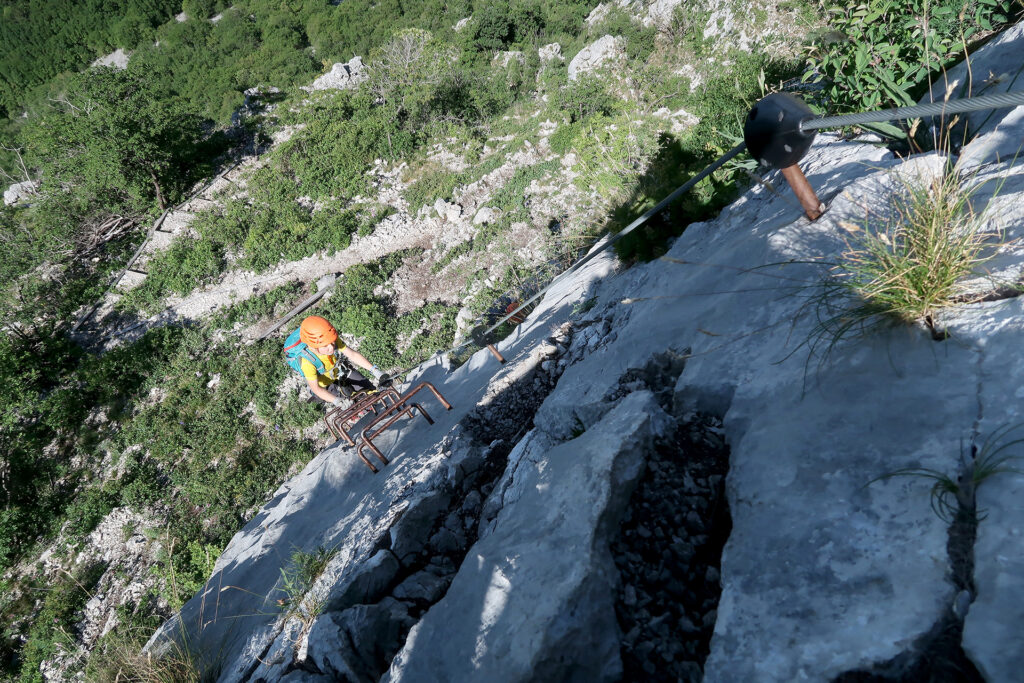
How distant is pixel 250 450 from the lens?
37.2 ft

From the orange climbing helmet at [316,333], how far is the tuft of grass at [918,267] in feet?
18.9

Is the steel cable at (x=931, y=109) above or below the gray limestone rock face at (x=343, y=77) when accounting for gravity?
below

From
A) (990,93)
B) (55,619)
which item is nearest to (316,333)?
(990,93)

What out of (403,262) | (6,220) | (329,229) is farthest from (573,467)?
(6,220)

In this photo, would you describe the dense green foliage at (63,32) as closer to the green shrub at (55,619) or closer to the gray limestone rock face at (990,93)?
the green shrub at (55,619)

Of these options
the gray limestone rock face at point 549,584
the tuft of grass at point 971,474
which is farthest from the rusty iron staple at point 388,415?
the tuft of grass at point 971,474

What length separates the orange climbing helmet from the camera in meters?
6.48

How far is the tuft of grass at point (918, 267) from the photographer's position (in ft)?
6.61

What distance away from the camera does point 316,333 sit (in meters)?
6.49

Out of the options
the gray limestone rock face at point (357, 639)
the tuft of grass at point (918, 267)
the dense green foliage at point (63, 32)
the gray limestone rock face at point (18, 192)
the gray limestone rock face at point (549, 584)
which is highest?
the dense green foliage at point (63, 32)

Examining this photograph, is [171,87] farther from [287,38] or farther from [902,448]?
[902,448]

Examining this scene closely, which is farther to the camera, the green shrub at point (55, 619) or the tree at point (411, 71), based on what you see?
the tree at point (411, 71)

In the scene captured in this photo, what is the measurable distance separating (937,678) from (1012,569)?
1.18 ft

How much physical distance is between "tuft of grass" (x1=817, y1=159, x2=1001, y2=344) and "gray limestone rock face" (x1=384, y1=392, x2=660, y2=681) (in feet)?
3.64
